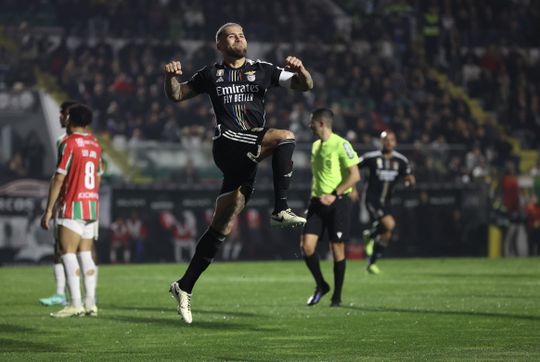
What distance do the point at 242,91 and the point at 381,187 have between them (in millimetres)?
12999

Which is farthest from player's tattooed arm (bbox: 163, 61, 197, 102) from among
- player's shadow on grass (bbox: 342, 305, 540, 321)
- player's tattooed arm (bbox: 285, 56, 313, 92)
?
player's shadow on grass (bbox: 342, 305, 540, 321)

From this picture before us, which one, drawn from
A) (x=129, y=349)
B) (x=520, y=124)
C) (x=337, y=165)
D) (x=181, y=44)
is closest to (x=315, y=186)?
(x=337, y=165)

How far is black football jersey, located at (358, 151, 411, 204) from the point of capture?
22.3 metres

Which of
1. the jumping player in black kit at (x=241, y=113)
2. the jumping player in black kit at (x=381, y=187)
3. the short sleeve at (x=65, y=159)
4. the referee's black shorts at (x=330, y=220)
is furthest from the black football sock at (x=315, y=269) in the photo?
the jumping player in black kit at (x=381, y=187)

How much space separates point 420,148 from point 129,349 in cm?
1880

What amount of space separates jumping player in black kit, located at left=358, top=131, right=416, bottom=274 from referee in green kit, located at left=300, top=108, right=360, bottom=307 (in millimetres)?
6942

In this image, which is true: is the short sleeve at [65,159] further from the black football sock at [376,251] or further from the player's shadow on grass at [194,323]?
the black football sock at [376,251]

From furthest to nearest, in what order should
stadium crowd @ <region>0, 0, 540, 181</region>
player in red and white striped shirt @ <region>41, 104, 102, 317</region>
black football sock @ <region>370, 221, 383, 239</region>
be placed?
stadium crowd @ <region>0, 0, 540, 181</region> < black football sock @ <region>370, 221, 383, 239</region> < player in red and white striped shirt @ <region>41, 104, 102, 317</region>

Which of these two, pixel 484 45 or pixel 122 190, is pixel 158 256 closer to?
pixel 122 190

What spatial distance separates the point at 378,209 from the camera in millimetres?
22797

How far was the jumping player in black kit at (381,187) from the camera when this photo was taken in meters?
22.2

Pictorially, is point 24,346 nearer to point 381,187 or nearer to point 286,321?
point 286,321

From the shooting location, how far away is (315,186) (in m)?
15.0

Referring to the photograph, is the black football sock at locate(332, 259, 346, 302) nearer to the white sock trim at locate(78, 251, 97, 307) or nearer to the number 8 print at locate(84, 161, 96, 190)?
the white sock trim at locate(78, 251, 97, 307)
